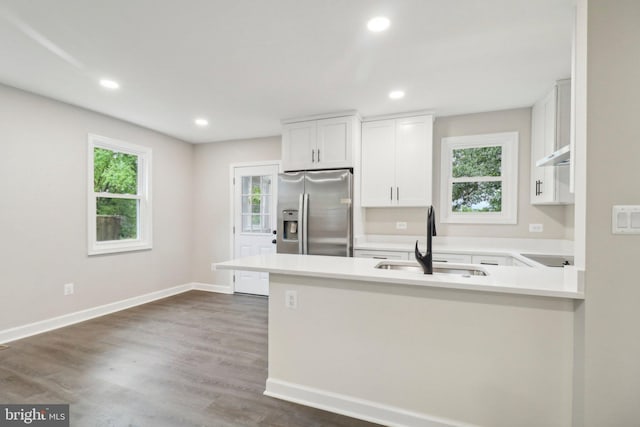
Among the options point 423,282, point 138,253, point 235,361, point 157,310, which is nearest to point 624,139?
point 423,282

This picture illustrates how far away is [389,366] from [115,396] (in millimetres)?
1911

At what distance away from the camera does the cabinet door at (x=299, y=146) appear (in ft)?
12.8

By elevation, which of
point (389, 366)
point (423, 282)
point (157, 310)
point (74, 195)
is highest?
point (74, 195)

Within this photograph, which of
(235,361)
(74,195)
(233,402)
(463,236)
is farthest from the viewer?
(463,236)

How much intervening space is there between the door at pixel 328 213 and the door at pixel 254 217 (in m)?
1.20

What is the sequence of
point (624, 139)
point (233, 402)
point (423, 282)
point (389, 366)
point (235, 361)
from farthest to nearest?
1. point (235, 361)
2. point (233, 402)
3. point (389, 366)
4. point (423, 282)
5. point (624, 139)

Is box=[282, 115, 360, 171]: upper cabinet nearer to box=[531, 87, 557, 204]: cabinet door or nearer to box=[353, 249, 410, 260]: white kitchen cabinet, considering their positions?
box=[353, 249, 410, 260]: white kitchen cabinet

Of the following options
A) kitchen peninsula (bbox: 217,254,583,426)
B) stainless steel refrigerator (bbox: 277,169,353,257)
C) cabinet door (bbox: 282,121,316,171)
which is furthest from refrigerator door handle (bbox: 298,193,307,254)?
kitchen peninsula (bbox: 217,254,583,426)

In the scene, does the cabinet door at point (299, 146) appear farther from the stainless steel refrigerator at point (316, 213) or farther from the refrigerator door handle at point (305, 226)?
the refrigerator door handle at point (305, 226)

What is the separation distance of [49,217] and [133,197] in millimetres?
1099

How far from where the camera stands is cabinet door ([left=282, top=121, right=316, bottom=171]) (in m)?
3.90

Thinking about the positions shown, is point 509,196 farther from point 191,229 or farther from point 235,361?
point 191,229

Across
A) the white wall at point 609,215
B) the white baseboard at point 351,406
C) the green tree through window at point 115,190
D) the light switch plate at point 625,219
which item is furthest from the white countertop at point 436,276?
the green tree through window at point 115,190

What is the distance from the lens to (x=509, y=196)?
3686 millimetres
